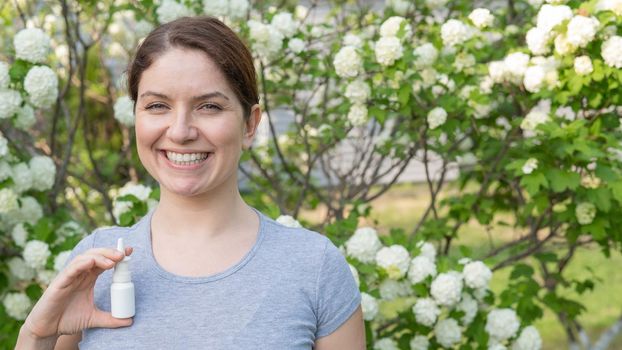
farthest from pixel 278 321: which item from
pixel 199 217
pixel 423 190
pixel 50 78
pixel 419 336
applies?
pixel 423 190

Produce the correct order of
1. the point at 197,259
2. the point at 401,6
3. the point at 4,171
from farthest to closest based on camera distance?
the point at 401,6
the point at 4,171
the point at 197,259

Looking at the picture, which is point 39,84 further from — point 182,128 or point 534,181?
point 534,181

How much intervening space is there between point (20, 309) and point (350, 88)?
1.57 metres

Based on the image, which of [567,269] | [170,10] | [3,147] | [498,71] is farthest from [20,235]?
[567,269]

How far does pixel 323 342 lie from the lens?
1797 millimetres

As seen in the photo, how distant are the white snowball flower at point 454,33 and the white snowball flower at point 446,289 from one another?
1018mm

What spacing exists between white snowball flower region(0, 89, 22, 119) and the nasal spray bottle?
68.5 inches

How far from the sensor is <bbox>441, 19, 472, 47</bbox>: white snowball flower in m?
3.46

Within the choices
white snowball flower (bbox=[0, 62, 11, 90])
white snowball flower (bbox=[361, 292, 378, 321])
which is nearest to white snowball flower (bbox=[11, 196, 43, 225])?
white snowball flower (bbox=[0, 62, 11, 90])

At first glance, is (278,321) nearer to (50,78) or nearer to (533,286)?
(50,78)

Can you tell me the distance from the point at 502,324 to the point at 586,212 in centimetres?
67

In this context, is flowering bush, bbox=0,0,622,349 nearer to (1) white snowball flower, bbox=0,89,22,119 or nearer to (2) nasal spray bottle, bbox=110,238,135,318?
(1) white snowball flower, bbox=0,89,22,119

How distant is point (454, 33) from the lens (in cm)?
346

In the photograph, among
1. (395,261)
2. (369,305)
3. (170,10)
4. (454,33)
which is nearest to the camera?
(369,305)
